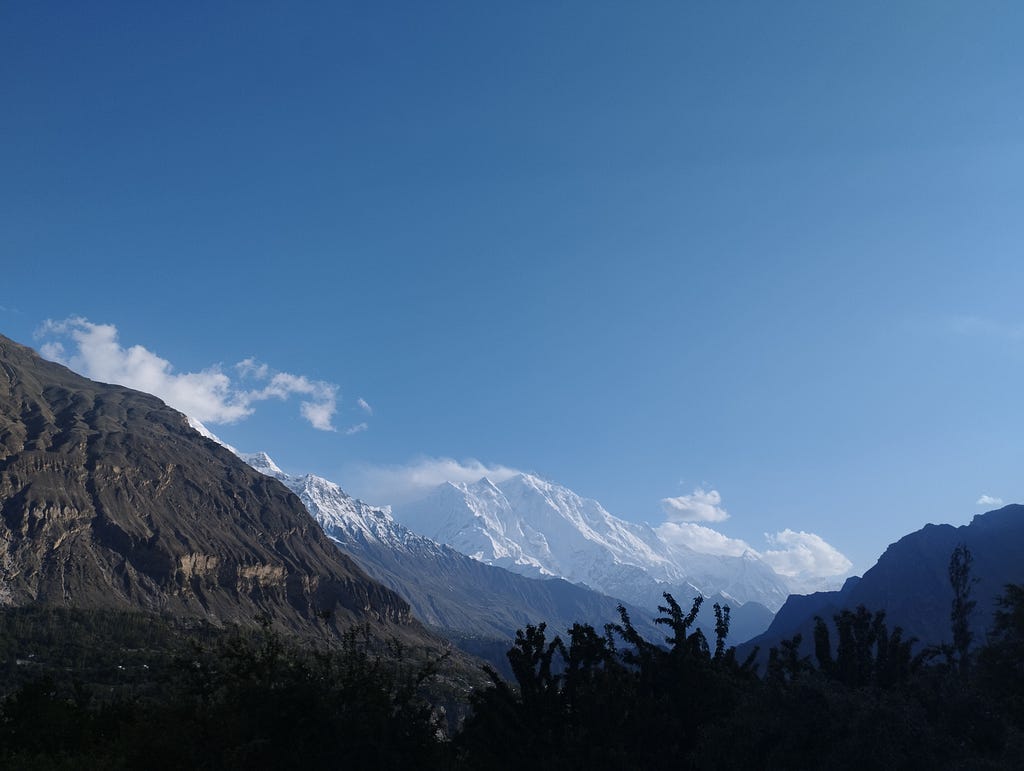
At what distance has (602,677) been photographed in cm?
2358

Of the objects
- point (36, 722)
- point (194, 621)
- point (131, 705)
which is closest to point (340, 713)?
point (36, 722)

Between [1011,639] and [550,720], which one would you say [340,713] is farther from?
[1011,639]

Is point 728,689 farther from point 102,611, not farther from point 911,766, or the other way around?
point 102,611

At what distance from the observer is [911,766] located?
14750 mm

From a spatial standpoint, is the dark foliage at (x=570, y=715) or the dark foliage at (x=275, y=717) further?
the dark foliage at (x=275, y=717)

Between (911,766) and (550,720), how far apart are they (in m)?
10.2

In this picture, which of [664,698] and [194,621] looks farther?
[194,621]

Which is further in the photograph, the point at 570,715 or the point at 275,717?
the point at 570,715

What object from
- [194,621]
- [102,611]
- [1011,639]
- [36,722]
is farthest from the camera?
[194,621]

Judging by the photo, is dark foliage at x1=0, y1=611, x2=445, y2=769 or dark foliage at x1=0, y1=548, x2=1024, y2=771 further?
dark foliage at x1=0, y1=611, x2=445, y2=769

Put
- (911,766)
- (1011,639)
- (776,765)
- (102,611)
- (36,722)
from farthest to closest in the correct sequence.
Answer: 1. (102,611)
2. (1011,639)
3. (36,722)
4. (776,765)
5. (911,766)

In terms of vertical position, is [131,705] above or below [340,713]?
below

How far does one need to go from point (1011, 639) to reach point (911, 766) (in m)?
22.5

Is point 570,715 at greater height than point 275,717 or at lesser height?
greater
